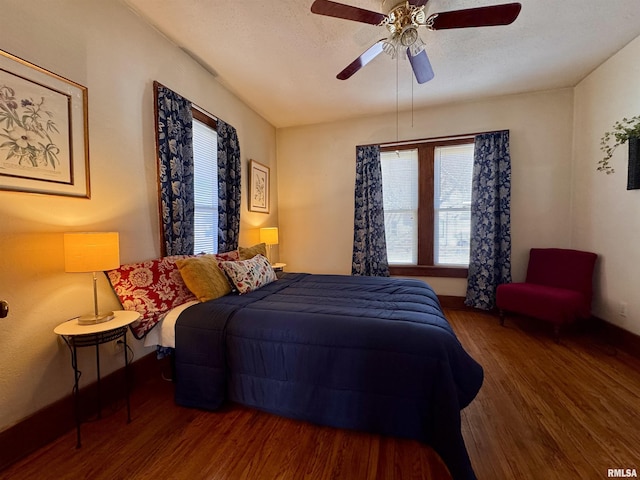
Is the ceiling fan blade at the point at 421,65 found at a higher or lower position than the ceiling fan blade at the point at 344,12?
lower

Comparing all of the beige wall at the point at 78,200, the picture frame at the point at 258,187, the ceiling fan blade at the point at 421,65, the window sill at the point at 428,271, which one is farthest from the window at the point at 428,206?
the beige wall at the point at 78,200

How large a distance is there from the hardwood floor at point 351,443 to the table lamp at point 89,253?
0.71 m

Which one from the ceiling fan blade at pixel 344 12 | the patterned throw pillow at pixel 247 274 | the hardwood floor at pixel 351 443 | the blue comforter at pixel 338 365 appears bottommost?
the hardwood floor at pixel 351 443

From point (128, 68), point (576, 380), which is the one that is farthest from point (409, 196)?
point (128, 68)

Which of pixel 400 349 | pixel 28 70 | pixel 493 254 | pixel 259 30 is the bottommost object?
pixel 400 349

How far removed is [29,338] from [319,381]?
5.37ft

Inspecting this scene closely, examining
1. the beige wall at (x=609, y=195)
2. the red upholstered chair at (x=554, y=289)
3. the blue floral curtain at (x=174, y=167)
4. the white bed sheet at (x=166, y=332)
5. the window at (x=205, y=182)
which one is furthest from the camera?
the window at (x=205, y=182)

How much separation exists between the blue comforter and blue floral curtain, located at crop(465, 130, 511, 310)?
2090 mm

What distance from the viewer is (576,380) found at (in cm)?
205

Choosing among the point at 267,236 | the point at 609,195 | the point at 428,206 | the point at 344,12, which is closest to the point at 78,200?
the point at 344,12

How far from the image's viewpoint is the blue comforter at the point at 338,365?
1392 millimetres

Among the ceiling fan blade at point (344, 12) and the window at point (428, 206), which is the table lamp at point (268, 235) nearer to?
the window at point (428, 206)

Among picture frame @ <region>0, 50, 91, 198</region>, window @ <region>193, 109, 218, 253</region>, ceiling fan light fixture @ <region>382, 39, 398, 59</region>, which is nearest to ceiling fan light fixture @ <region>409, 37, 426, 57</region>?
ceiling fan light fixture @ <region>382, 39, 398, 59</region>

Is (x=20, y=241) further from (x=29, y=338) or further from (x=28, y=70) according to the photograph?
(x=28, y=70)
